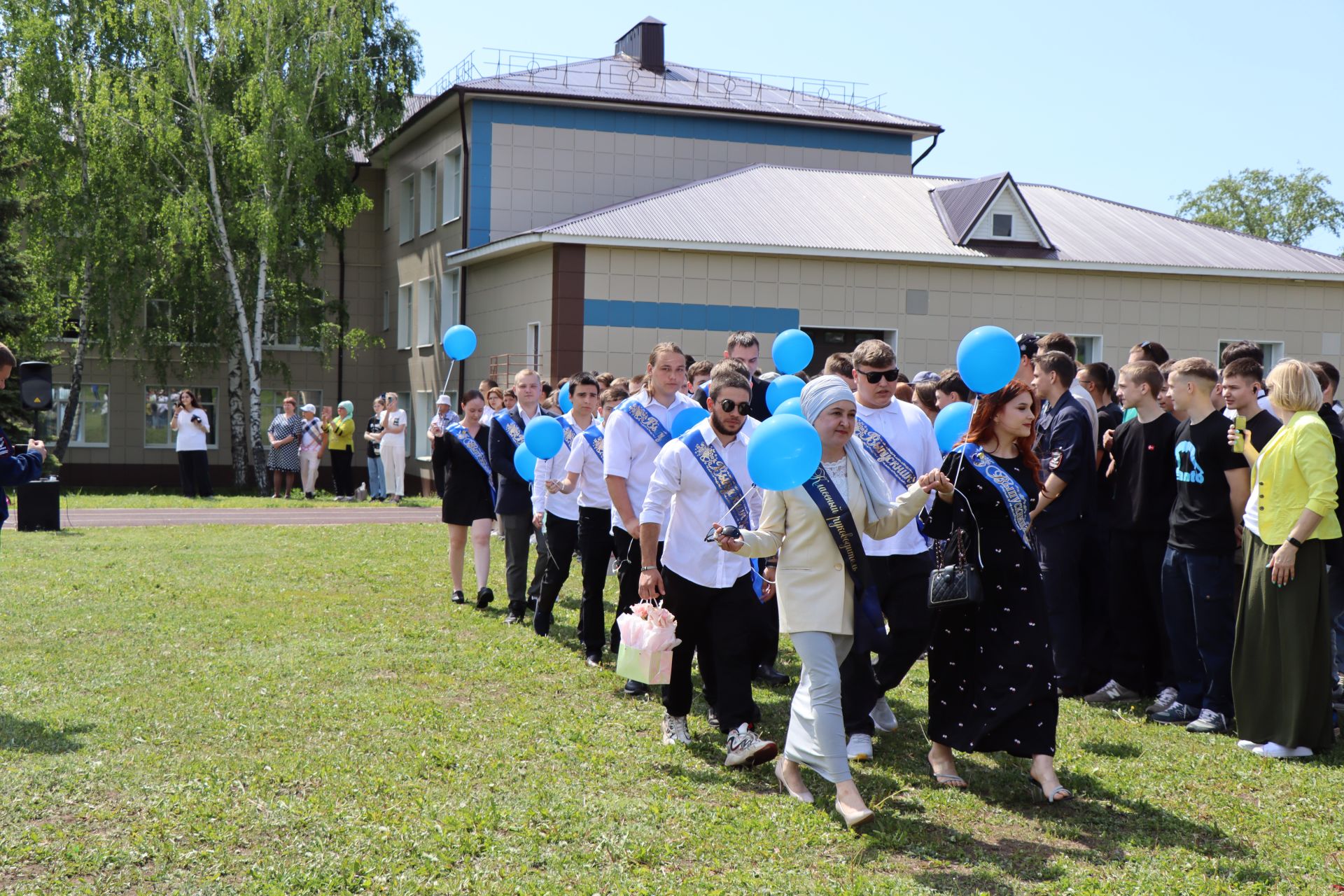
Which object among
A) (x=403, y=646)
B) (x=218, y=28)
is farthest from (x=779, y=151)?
(x=403, y=646)

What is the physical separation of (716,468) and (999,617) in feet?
5.20

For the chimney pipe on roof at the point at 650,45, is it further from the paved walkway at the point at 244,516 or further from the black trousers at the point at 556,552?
the black trousers at the point at 556,552

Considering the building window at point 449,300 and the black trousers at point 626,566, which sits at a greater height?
the building window at point 449,300

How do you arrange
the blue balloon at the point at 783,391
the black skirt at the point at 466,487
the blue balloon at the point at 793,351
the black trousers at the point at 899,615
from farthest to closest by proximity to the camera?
the black skirt at the point at 466,487
the blue balloon at the point at 793,351
the blue balloon at the point at 783,391
the black trousers at the point at 899,615

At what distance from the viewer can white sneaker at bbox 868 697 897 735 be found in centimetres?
694

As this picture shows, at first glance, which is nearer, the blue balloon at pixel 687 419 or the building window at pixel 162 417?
the blue balloon at pixel 687 419

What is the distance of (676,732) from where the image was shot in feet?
21.7

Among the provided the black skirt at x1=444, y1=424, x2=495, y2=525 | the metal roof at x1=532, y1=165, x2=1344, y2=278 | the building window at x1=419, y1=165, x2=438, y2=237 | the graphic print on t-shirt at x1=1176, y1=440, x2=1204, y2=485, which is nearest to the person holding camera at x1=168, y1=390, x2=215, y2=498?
the metal roof at x1=532, y1=165, x2=1344, y2=278

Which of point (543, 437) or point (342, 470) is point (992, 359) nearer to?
point (543, 437)

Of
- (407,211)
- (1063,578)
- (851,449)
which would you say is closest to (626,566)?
(1063,578)

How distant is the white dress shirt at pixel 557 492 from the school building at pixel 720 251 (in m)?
14.7

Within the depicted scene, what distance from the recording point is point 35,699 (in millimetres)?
7336

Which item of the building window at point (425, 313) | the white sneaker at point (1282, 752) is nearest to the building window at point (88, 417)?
the building window at point (425, 313)

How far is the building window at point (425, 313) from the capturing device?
32062 millimetres
